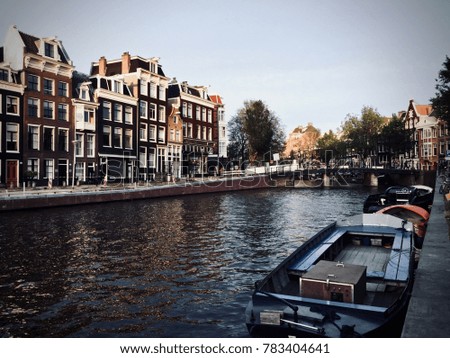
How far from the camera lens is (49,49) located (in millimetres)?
40406

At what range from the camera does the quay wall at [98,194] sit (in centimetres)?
2781

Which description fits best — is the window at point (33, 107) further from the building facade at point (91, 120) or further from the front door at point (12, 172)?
the front door at point (12, 172)

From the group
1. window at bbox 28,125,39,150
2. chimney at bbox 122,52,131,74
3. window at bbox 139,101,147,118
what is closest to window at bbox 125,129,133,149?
window at bbox 139,101,147,118

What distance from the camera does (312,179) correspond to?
261 feet

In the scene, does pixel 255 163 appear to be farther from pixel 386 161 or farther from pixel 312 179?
pixel 386 161

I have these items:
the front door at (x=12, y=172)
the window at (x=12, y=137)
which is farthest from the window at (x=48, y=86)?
the front door at (x=12, y=172)

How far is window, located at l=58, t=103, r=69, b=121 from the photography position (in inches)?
1628

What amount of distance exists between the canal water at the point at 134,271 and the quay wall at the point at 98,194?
1927 mm

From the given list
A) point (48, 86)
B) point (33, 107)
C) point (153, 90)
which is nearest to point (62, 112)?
point (48, 86)

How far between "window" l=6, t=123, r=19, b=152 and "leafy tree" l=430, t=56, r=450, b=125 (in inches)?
1548

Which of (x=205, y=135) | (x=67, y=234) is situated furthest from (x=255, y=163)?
(x=67, y=234)

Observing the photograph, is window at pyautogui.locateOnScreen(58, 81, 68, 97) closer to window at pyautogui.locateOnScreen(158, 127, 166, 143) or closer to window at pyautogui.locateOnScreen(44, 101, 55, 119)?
window at pyautogui.locateOnScreen(44, 101, 55, 119)

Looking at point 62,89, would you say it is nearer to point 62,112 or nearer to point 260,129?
point 62,112

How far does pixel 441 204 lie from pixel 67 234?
2105 cm
